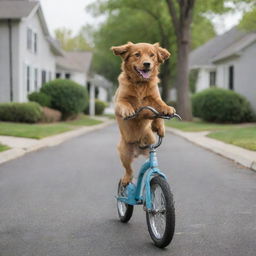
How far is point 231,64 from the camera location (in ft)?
105

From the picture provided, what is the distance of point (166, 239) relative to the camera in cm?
421

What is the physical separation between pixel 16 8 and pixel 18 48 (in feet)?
8.86

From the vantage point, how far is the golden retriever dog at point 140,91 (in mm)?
4418

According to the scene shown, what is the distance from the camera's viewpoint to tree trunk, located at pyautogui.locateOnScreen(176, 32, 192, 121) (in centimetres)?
3177

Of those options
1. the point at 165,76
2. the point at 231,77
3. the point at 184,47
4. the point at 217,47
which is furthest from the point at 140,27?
the point at 231,77

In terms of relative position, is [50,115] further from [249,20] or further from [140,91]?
[140,91]

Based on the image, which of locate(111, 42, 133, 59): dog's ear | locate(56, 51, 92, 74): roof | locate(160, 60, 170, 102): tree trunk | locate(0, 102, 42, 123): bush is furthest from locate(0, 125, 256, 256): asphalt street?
locate(160, 60, 170, 102): tree trunk

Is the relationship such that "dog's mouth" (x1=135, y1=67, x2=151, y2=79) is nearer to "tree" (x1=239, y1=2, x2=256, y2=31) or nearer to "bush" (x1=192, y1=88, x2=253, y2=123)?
"tree" (x1=239, y1=2, x2=256, y2=31)

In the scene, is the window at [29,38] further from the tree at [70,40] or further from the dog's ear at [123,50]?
the tree at [70,40]

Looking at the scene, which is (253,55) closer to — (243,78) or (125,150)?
(243,78)

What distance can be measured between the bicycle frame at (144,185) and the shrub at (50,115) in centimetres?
2290

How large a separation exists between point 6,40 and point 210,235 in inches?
990

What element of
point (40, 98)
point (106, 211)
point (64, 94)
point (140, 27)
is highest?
point (140, 27)

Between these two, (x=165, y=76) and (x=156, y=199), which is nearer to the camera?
(x=156, y=199)
